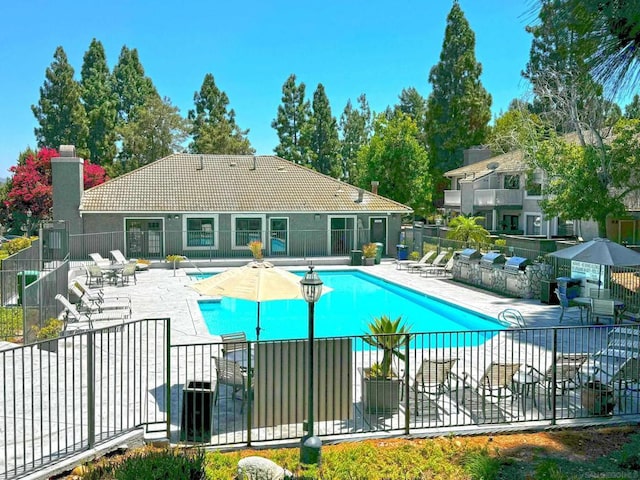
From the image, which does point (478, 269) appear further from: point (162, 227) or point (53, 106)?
point (53, 106)

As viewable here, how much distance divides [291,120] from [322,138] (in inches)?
146

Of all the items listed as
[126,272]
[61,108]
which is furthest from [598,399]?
[61,108]

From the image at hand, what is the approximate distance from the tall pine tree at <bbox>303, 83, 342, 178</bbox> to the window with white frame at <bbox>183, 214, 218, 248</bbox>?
102ft

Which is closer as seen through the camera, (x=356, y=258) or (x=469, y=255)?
(x=469, y=255)

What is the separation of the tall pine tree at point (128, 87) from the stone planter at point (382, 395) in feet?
Answer: 190

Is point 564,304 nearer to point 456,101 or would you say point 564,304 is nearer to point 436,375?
point 436,375

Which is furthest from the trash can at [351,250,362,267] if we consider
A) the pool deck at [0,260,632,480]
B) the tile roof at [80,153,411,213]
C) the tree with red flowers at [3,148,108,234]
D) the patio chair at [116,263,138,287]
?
the tree with red flowers at [3,148,108,234]

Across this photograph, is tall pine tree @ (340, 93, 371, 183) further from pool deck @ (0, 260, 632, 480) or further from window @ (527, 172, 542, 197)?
pool deck @ (0, 260, 632, 480)

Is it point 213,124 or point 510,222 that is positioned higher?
point 213,124

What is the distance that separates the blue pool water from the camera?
56.4 feet

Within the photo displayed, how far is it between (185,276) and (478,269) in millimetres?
12079

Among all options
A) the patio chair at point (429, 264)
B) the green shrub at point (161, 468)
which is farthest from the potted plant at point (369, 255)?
the green shrub at point (161, 468)

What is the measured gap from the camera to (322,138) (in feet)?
205

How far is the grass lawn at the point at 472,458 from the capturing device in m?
6.66
